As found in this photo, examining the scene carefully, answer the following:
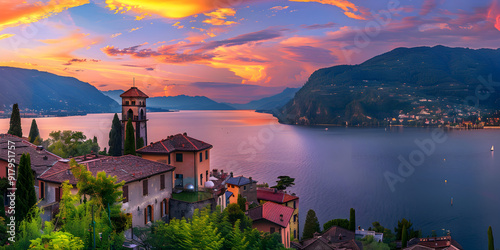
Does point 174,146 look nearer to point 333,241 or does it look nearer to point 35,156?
point 35,156

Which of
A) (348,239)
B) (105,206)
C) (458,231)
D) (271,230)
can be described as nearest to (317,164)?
(458,231)

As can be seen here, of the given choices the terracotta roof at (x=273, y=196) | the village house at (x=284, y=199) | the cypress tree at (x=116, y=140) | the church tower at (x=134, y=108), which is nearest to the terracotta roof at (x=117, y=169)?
the village house at (x=284, y=199)

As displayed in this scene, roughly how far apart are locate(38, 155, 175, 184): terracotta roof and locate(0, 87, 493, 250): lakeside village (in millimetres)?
75

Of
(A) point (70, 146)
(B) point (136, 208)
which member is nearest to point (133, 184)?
(B) point (136, 208)

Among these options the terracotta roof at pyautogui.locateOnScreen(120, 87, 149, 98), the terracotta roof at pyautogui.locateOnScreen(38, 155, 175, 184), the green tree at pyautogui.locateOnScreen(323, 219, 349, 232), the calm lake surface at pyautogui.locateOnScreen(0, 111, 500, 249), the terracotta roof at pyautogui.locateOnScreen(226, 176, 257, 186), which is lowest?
the calm lake surface at pyautogui.locateOnScreen(0, 111, 500, 249)

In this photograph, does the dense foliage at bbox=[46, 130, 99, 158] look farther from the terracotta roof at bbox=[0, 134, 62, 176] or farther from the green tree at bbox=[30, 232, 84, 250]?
the green tree at bbox=[30, 232, 84, 250]

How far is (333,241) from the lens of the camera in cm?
4725

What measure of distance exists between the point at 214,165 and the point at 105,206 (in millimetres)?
96537

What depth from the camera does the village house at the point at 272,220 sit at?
40812 millimetres

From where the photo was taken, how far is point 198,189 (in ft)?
113

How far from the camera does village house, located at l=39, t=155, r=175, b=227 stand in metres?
24.9

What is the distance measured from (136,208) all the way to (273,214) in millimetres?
20746


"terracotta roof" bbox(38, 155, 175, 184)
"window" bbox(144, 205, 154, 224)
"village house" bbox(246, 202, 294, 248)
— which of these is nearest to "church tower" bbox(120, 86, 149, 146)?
"village house" bbox(246, 202, 294, 248)

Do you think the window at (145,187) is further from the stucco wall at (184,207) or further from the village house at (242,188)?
the village house at (242,188)
